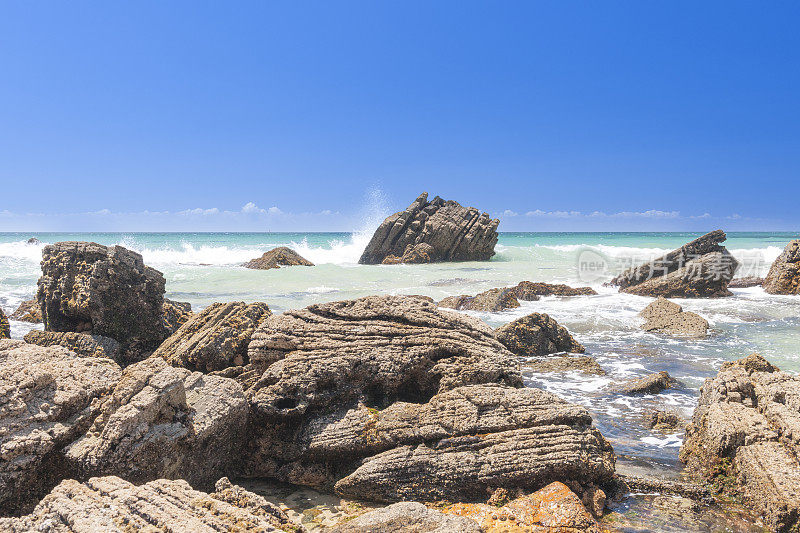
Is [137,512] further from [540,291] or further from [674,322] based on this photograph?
[540,291]

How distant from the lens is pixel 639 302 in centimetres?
1633

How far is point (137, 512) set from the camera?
2920 millimetres

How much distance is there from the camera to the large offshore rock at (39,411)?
142 inches

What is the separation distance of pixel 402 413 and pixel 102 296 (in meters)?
5.52

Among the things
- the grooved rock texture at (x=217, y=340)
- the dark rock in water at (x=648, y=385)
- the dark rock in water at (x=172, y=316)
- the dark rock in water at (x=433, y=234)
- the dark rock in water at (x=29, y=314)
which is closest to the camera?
the grooved rock texture at (x=217, y=340)

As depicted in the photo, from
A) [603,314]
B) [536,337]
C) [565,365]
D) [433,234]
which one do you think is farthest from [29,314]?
[433,234]

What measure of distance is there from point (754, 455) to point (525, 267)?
27.8 metres

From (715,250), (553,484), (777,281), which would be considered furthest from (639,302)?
(553,484)

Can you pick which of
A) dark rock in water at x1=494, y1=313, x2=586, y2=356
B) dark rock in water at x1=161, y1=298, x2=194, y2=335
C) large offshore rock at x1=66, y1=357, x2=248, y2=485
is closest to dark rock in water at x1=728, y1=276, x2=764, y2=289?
dark rock in water at x1=494, y1=313, x2=586, y2=356

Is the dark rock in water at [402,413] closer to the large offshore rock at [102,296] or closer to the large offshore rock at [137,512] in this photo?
the large offshore rock at [137,512]

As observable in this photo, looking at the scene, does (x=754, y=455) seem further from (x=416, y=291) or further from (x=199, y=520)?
(x=416, y=291)

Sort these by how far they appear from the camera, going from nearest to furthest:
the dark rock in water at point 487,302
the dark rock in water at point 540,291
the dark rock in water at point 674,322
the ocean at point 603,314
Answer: the ocean at point 603,314 → the dark rock in water at point 674,322 → the dark rock in water at point 487,302 → the dark rock in water at point 540,291

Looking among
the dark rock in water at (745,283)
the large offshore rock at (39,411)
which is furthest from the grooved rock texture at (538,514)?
the dark rock in water at (745,283)

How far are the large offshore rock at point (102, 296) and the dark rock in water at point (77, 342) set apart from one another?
0.46 metres
